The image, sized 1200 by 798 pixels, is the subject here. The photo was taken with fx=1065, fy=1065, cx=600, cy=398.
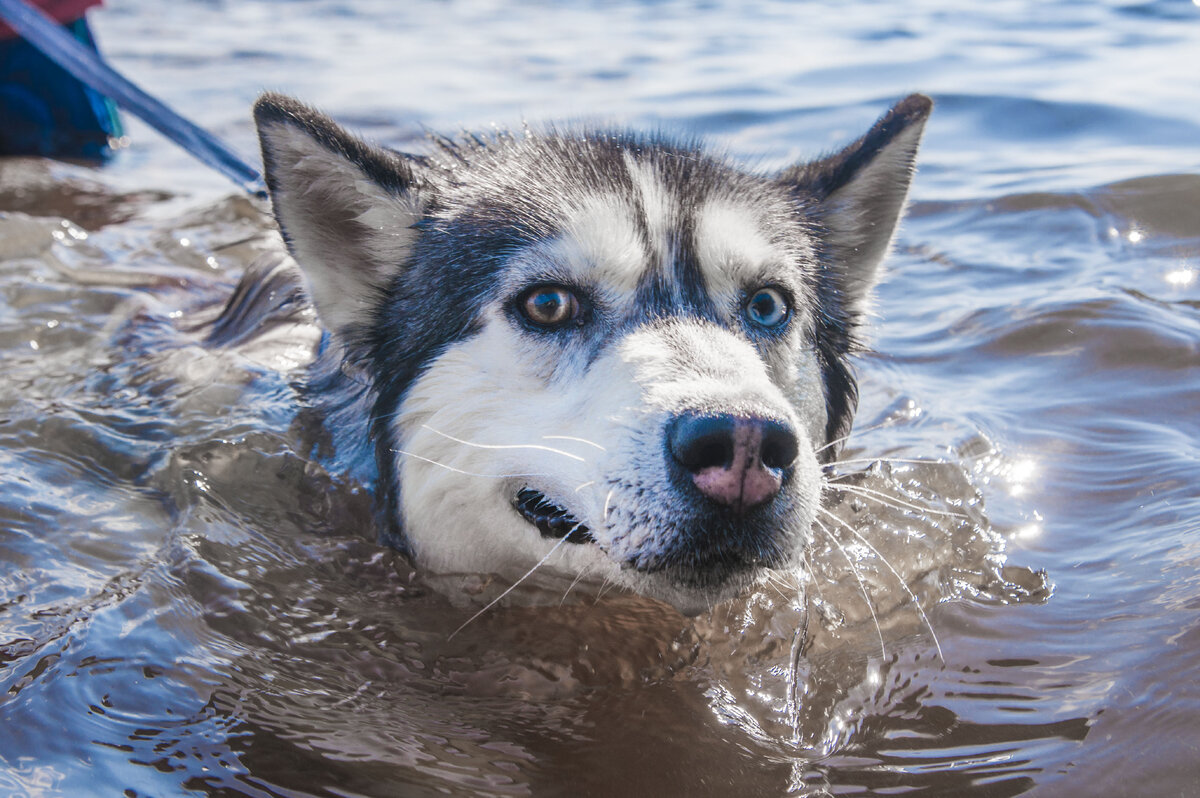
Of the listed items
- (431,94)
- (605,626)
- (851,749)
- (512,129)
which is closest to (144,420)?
(512,129)

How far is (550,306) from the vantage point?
10.1ft

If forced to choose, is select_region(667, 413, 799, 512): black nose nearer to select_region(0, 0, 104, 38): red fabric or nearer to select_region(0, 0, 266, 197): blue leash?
select_region(0, 0, 266, 197): blue leash

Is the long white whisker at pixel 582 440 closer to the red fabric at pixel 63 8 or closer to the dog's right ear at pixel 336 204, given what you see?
the dog's right ear at pixel 336 204

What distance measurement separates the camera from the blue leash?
5156 millimetres

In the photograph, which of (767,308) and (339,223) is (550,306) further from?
(339,223)

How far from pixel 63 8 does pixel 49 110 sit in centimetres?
118

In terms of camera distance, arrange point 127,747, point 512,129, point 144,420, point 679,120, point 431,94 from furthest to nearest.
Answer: point 431,94
point 679,120
point 144,420
point 512,129
point 127,747

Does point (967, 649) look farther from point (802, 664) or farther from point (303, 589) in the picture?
point (303, 589)

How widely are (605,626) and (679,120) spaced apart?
21.5ft

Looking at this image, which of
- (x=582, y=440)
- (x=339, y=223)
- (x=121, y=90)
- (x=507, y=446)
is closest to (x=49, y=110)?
(x=121, y=90)

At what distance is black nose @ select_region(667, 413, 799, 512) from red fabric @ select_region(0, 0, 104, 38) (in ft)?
20.9

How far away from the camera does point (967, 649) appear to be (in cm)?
295

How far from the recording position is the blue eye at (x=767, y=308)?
10.5 ft

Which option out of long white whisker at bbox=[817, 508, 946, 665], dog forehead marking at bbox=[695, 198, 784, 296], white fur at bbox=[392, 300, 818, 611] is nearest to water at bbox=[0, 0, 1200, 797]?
long white whisker at bbox=[817, 508, 946, 665]
